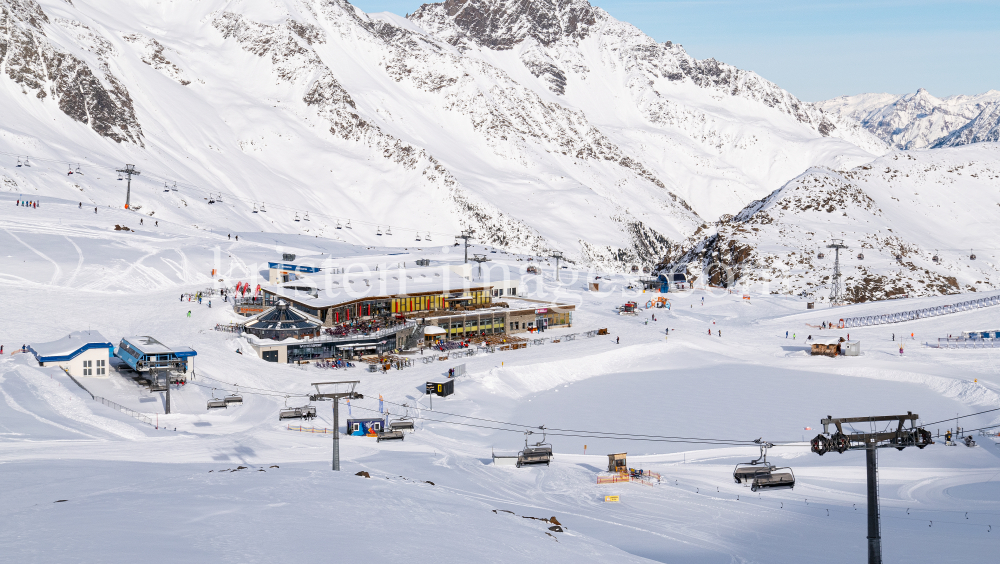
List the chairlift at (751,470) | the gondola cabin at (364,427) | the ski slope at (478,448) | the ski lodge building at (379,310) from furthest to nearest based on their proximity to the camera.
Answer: the ski lodge building at (379,310)
the gondola cabin at (364,427)
the chairlift at (751,470)
the ski slope at (478,448)

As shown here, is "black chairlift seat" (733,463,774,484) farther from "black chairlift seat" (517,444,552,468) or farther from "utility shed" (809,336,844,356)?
"utility shed" (809,336,844,356)

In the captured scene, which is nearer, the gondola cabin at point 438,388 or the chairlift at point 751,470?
the chairlift at point 751,470

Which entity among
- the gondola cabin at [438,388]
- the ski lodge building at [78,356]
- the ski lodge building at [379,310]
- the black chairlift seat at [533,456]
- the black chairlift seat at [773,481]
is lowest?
the black chairlift seat at [773,481]

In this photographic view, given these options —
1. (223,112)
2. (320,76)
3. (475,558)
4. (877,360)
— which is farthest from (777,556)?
(320,76)

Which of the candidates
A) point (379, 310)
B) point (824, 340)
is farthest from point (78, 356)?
point (824, 340)

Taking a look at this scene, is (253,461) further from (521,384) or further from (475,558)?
(521,384)

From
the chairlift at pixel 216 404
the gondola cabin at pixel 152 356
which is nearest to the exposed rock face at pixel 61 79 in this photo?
the gondola cabin at pixel 152 356

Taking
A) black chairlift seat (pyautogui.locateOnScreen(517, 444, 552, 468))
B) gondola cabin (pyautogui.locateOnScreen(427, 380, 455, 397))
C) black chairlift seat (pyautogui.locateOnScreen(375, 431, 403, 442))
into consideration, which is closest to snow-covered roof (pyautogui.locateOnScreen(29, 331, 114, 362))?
black chairlift seat (pyautogui.locateOnScreen(375, 431, 403, 442))

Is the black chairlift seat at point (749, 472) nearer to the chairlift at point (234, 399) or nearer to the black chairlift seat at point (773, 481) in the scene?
the black chairlift seat at point (773, 481)
